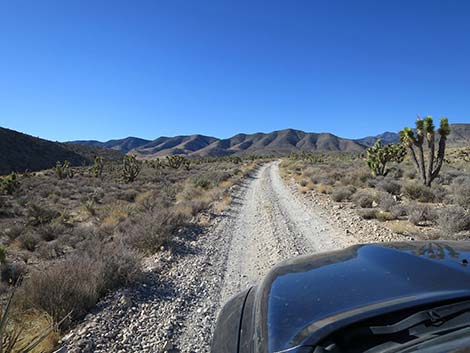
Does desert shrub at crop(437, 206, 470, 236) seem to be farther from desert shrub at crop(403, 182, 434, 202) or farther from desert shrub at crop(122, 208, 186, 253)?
desert shrub at crop(122, 208, 186, 253)

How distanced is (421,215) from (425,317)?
9.18 metres

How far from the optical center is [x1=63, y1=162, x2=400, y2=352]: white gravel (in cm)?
371

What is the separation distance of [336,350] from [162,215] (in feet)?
26.2

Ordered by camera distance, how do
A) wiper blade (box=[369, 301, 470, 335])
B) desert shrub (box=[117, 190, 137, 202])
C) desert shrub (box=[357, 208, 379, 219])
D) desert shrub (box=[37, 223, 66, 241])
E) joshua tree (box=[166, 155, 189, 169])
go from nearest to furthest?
wiper blade (box=[369, 301, 470, 335])
desert shrub (box=[37, 223, 66, 241])
desert shrub (box=[357, 208, 379, 219])
desert shrub (box=[117, 190, 137, 202])
joshua tree (box=[166, 155, 189, 169])

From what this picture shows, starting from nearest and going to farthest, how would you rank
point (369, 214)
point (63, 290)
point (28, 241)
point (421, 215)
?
1. point (63, 290)
2. point (28, 241)
3. point (421, 215)
4. point (369, 214)

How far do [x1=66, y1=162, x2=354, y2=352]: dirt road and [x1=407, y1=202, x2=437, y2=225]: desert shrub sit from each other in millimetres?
2492

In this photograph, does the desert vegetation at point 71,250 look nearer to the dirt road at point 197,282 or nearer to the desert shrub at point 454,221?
the dirt road at point 197,282

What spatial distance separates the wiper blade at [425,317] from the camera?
146 centimetres

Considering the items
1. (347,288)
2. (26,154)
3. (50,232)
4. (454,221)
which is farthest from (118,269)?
(26,154)

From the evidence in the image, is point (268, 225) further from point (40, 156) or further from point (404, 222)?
point (40, 156)

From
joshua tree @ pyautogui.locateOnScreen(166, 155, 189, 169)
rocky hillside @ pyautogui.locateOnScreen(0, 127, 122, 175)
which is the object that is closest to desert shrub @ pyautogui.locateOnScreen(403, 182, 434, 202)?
joshua tree @ pyautogui.locateOnScreen(166, 155, 189, 169)

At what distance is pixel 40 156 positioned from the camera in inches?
2008

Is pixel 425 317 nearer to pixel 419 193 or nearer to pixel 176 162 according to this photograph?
pixel 419 193

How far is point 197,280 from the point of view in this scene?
5480 millimetres
